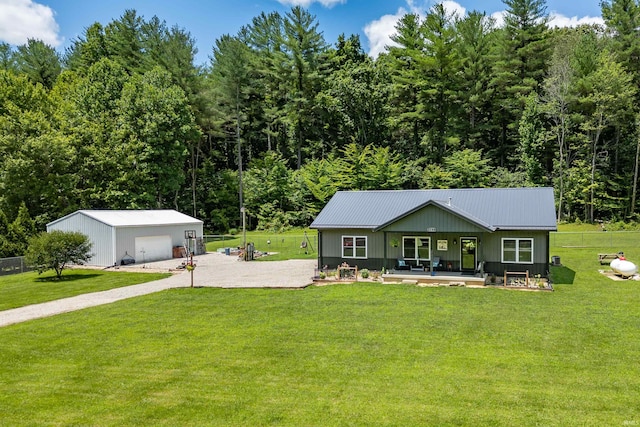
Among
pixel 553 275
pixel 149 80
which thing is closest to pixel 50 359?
pixel 553 275

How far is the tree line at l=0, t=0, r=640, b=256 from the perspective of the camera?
36719mm

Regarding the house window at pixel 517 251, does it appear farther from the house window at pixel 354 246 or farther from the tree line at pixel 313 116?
the tree line at pixel 313 116

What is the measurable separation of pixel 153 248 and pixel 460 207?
1918 cm

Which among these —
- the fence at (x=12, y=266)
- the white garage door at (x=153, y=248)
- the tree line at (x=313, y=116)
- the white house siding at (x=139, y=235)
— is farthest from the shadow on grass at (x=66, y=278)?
the tree line at (x=313, y=116)

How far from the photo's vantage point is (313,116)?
50.1 meters

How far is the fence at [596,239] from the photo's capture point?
28.1 meters

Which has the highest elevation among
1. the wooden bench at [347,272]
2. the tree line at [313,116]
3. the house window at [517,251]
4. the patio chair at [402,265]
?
the tree line at [313,116]

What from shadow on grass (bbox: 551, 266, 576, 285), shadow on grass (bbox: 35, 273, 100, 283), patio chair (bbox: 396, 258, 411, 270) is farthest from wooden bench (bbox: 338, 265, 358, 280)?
shadow on grass (bbox: 35, 273, 100, 283)

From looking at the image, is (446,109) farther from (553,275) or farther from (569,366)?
(569,366)

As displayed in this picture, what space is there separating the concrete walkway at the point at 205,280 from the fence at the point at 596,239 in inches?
683

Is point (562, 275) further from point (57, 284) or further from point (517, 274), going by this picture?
point (57, 284)

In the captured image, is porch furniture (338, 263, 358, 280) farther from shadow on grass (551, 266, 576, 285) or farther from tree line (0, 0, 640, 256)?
tree line (0, 0, 640, 256)

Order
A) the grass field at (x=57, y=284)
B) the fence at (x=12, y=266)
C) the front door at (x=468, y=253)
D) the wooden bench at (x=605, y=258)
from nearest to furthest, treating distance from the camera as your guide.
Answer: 1. the grass field at (x=57, y=284)
2. the front door at (x=468, y=253)
3. the wooden bench at (x=605, y=258)
4. the fence at (x=12, y=266)

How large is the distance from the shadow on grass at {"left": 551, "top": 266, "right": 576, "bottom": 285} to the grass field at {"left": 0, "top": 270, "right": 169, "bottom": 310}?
18.2 meters
